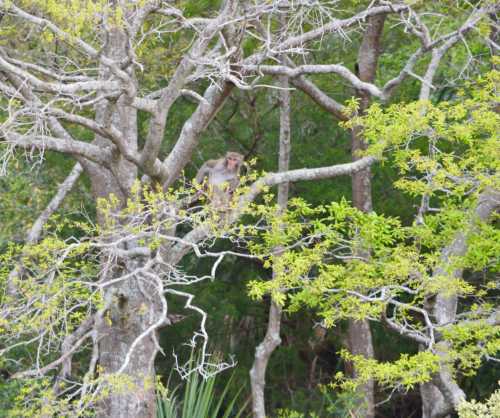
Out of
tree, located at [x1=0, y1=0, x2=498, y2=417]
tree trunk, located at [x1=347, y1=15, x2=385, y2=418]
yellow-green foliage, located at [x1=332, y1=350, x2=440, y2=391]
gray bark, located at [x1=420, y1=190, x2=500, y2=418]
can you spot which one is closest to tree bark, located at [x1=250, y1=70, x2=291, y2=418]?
tree, located at [x1=0, y1=0, x2=498, y2=417]

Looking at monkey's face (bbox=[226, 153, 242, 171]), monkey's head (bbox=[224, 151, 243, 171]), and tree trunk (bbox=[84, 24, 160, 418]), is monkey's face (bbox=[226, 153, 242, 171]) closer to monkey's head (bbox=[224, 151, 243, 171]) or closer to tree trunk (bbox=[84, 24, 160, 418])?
monkey's head (bbox=[224, 151, 243, 171])

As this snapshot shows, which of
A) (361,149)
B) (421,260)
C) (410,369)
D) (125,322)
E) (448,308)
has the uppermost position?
(361,149)

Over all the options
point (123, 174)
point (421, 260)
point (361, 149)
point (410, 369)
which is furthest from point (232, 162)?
point (410, 369)

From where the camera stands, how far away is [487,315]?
9266mm

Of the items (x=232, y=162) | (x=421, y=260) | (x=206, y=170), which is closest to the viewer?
(x=421, y=260)

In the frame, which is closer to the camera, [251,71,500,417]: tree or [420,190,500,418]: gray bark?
[251,71,500,417]: tree

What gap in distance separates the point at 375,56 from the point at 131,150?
14.1ft

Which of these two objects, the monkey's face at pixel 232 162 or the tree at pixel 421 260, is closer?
the tree at pixel 421 260

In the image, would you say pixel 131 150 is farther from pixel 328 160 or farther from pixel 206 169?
pixel 328 160

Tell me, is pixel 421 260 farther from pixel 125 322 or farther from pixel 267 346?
pixel 125 322

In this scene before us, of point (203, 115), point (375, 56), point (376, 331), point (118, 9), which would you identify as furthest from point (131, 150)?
point (376, 331)

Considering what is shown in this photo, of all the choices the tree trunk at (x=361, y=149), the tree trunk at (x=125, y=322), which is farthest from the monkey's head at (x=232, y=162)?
the tree trunk at (x=125, y=322)

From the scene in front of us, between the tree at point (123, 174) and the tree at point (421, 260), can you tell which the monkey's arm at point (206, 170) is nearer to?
the tree at point (123, 174)

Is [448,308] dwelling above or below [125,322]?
above
